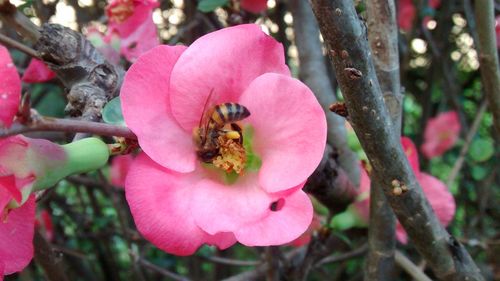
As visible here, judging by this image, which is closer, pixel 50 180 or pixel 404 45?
pixel 50 180

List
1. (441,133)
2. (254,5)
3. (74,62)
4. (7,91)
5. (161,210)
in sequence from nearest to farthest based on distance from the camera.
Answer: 1. (7,91)
2. (161,210)
3. (74,62)
4. (254,5)
5. (441,133)

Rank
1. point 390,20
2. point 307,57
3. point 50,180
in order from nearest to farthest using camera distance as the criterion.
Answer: point 50,180, point 390,20, point 307,57

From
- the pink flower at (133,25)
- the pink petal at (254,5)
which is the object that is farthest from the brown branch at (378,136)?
the pink petal at (254,5)

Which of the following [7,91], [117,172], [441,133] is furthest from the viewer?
[441,133]

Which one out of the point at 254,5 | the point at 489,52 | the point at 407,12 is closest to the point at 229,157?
the point at 489,52

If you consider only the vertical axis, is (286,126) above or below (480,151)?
above

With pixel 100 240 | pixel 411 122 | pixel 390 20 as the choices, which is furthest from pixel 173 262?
pixel 390 20

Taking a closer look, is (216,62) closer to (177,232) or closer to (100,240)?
(177,232)

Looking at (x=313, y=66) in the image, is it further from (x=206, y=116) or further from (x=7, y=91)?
(x=7, y=91)
